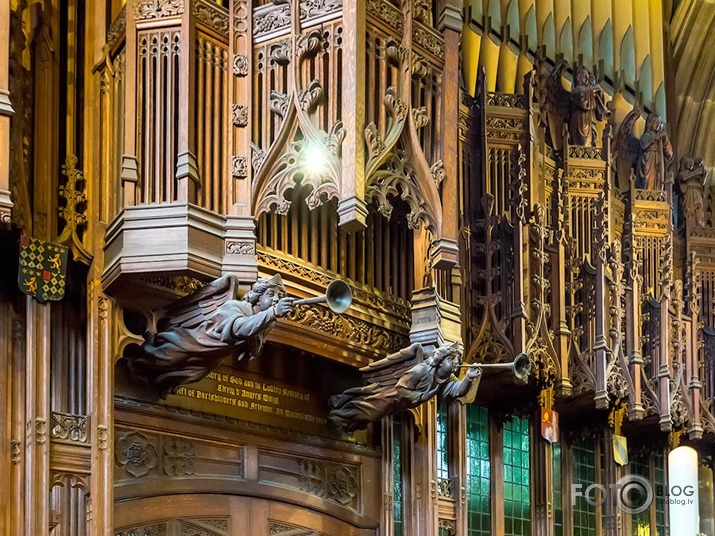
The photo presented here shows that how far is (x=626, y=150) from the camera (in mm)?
14336

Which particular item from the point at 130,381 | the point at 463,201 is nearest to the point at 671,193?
the point at 463,201

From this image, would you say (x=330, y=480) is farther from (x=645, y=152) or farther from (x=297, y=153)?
(x=645, y=152)

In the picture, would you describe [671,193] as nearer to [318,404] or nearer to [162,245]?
[318,404]

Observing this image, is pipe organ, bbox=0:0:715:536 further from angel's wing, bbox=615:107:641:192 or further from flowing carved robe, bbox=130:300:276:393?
angel's wing, bbox=615:107:641:192

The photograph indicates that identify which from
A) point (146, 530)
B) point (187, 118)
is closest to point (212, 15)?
point (187, 118)

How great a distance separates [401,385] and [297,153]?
1.97m

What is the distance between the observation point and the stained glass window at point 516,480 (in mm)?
12453

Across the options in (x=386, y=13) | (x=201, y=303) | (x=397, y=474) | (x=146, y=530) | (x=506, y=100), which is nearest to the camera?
(x=201, y=303)

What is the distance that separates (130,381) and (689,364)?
22.9 feet

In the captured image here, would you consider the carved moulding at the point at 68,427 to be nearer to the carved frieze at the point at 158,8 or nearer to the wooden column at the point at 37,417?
the wooden column at the point at 37,417

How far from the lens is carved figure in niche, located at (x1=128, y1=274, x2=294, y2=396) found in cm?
825

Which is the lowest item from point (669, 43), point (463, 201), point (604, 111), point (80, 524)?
point (80, 524)

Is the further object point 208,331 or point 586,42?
point 586,42

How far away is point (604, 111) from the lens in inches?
539
